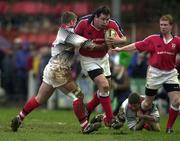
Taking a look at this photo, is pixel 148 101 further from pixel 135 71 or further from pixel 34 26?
pixel 34 26

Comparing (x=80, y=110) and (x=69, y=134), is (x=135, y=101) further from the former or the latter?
(x=69, y=134)

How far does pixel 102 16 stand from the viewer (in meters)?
16.1

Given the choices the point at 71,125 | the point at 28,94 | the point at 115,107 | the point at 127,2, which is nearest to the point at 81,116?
the point at 71,125

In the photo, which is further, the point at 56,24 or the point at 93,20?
the point at 56,24

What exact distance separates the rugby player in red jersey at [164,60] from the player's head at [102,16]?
0.67 meters

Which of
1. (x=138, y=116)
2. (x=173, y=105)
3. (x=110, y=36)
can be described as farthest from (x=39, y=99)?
(x=173, y=105)

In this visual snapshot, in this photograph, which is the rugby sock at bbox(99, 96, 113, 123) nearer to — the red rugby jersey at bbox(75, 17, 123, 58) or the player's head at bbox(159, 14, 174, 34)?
the red rugby jersey at bbox(75, 17, 123, 58)

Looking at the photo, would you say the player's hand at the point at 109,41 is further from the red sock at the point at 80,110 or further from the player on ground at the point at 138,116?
the player on ground at the point at 138,116

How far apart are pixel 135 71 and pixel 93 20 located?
10979 millimetres

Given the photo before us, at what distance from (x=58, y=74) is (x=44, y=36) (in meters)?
15.9

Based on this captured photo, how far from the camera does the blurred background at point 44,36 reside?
91.1 feet

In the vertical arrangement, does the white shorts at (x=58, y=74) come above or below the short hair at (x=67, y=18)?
below

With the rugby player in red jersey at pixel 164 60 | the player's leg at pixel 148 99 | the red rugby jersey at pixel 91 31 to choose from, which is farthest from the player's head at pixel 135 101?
the red rugby jersey at pixel 91 31

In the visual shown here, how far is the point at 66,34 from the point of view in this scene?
15.8 m
